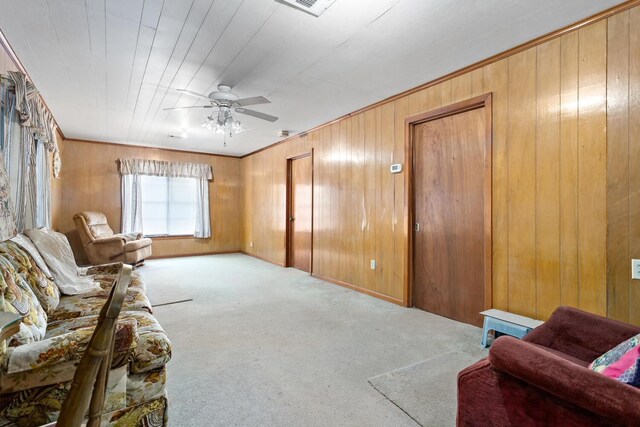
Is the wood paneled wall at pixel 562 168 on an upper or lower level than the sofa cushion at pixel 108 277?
upper

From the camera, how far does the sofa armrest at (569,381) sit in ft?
2.71

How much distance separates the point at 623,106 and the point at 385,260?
2.40 m

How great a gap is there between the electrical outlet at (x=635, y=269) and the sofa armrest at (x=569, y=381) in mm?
1490

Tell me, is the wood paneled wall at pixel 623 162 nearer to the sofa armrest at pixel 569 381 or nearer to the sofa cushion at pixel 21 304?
the sofa armrest at pixel 569 381

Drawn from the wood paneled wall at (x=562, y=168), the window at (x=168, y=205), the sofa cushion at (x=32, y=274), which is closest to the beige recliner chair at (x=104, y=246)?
the window at (x=168, y=205)

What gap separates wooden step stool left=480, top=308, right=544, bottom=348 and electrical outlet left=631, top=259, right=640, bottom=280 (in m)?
0.62

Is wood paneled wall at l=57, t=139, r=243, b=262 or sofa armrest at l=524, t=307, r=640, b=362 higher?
wood paneled wall at l=57, t=139, r=243, b=262

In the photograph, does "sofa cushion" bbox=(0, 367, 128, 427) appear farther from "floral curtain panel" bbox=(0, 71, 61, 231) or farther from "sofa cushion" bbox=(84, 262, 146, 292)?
"floral curtain panel" bbox=(0, 71, 61, 231)

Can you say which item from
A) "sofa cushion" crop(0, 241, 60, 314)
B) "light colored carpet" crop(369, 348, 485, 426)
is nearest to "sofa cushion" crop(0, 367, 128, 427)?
"sofa cushion" crop(0, 241, 60, 314)

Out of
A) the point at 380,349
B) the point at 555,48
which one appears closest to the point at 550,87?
the point at 555,48

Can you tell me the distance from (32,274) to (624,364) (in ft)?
9.61

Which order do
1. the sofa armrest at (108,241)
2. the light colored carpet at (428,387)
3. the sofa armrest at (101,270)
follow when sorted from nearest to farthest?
the light colored carpet at (428,387) < the sofa armrest at (101,270) < the sofa armrest at (108,241)

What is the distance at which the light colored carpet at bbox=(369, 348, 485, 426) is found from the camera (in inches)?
63.8

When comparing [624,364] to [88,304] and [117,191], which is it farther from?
[117,191]
